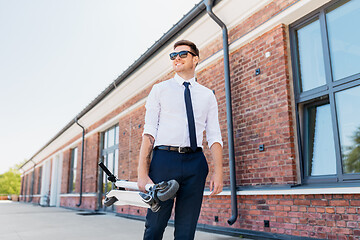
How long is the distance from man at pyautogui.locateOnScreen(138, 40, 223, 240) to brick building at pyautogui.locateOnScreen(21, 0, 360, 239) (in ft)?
7.19

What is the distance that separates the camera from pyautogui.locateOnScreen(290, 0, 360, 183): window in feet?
11.6

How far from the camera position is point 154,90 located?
1979mm

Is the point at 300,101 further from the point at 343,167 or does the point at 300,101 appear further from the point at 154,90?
the point at 154,90

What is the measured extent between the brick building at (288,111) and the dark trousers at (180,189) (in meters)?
2.21

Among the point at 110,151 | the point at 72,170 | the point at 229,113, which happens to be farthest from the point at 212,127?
the point at 72,170

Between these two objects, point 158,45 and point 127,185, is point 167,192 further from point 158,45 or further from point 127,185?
point 158,45

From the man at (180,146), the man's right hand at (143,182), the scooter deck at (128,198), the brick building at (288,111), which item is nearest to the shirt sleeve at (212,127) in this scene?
the man at (180,146)

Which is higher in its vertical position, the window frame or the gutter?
the gutter

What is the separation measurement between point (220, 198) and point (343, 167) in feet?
7.06

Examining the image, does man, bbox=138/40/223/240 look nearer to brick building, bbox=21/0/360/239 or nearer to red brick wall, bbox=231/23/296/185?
brick building, bbox=21/0/360/239

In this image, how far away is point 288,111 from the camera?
4.09m

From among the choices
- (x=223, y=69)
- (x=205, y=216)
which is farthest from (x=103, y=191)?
(x=223, y=69)

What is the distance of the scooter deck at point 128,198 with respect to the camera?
169 cm

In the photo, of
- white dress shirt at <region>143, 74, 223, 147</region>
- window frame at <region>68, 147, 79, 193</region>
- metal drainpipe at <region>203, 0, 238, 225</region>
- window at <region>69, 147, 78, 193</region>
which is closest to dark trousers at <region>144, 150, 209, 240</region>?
white dress shirt at <region>143, 74, 223, 147</region>
